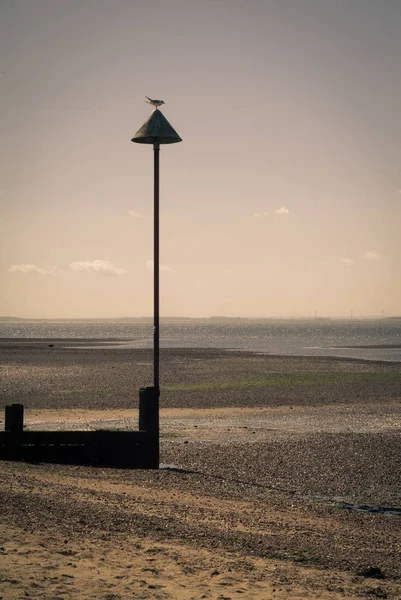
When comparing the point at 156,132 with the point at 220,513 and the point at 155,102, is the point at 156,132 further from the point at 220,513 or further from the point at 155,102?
the point at 220,513

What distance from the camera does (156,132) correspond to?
17859 mm

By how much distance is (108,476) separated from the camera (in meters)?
15.3

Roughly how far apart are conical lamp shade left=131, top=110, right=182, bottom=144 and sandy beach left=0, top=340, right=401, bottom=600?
7.29 m

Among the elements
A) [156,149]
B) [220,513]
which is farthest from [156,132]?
[220,513]

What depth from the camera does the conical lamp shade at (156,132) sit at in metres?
17.9

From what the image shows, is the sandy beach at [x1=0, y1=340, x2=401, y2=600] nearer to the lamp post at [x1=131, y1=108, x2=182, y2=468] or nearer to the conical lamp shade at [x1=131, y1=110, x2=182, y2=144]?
the lamp post at [x1=131, y1=108, x2=182, y2=468]

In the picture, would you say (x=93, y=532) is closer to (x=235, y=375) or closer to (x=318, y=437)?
(x=318, y=437)

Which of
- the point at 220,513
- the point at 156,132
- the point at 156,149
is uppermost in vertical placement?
the point at 156,132

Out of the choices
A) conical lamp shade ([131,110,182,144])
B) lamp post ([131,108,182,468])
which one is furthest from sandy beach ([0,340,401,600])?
conical lamp shade ([131,110,182,144])

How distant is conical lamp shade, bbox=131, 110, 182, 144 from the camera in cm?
1791

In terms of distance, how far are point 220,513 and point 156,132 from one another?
8.97m

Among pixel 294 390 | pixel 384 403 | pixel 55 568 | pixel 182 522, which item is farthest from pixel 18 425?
pixel 294 390

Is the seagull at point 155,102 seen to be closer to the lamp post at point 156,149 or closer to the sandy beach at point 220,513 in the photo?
the lamp post at point 156,149

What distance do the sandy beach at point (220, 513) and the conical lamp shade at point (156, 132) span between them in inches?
287
